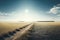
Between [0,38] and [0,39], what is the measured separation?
0.78 meters

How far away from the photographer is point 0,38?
21328mm

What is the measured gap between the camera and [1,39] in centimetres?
2069

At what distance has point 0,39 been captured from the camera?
20.6 meters

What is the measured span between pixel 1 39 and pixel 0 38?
684mm

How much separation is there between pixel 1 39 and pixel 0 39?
0.16 m
